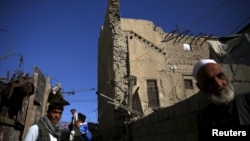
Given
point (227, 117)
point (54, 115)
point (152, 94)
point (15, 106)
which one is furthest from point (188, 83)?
point (227, 117)

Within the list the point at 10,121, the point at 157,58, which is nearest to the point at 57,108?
the point at 10,121

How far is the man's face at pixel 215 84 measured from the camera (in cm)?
172

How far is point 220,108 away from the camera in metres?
1.74

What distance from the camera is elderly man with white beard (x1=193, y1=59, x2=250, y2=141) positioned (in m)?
1.55

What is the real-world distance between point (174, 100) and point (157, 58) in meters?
3.63

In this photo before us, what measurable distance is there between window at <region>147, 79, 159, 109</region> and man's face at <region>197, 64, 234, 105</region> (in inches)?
497

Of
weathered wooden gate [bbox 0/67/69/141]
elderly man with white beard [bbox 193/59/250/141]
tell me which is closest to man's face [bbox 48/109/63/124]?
elderly man with white beard [bbox 193/59/250/141]

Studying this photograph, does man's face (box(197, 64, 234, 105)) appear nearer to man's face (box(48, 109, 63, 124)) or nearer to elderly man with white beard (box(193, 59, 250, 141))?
elderly man with white beard (box(193, 59, 250, 141))

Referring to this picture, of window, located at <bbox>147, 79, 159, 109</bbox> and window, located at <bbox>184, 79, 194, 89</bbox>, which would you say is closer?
window, located at <bbox>147, 79, 159, 109</bbox>

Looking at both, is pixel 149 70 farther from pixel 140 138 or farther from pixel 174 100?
pixel 140 138

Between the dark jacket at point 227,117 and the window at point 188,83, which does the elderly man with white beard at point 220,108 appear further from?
the window at point 188,83

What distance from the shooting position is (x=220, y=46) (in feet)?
28.5

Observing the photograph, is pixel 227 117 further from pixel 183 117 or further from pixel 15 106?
pixel 15 106

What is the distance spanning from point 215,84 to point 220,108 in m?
0.21
